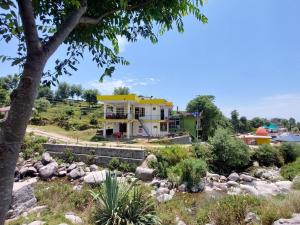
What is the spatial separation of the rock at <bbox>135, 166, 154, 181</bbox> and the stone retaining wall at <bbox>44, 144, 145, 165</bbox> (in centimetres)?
149

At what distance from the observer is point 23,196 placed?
1009cm

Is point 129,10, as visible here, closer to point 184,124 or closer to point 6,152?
point 6,152

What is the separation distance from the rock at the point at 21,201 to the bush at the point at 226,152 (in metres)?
15.0

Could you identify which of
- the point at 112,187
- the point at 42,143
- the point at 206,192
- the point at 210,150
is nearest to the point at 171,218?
the point at 112,187

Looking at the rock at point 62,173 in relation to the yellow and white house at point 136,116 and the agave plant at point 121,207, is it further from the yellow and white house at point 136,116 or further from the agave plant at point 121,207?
the yellow and white house at point 136,116

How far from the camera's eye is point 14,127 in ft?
7.36

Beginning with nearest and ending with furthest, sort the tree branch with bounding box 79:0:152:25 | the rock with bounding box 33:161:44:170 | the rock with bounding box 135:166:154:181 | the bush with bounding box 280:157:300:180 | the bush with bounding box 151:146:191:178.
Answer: the tree branch with bounding box 79:0:152:25
the rock with bounding box 135:166:154:181
the bush with bounding box 151:146:191:178
the rock with bounding box 33:161:44:170
the bush with bounding box 280:157:300:180

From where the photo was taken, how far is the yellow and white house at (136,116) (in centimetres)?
3356

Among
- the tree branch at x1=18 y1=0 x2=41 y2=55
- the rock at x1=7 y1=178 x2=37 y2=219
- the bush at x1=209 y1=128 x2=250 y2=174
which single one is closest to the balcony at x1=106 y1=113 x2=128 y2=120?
the bush at x1=209 y1=128 x2=250 y2=174

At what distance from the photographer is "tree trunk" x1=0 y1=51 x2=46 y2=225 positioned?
7.20 feet

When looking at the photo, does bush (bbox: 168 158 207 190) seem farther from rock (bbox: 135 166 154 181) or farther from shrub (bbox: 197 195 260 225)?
shrub (bbox: 197 195 260 225)

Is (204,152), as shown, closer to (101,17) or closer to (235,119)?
(101,17)

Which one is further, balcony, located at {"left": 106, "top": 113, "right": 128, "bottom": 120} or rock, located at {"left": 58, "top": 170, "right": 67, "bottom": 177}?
balcony, located at {"left": 106, "top": 113, "right": 128, "bottom": 120}

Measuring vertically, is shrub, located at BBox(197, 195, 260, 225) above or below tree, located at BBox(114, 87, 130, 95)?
below
